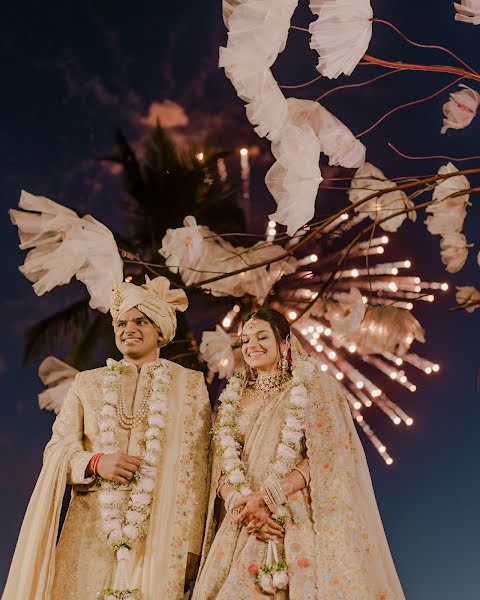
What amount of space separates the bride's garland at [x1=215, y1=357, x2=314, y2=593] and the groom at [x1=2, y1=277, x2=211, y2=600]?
0.20 m

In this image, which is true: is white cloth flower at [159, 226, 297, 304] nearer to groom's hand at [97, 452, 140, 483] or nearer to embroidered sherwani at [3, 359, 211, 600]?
embroidered sherwani at [3, 359, 211, 600]

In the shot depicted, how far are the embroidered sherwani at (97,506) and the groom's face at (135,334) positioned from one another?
81 millimetres

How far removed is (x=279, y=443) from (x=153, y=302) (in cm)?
100

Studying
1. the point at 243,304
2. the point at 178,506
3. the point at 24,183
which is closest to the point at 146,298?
the point at 178,506

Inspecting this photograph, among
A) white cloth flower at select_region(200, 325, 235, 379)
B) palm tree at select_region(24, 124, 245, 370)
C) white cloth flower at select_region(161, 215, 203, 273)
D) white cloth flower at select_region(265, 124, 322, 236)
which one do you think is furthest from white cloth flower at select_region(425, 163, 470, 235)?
palm tree at select_region(24, 124, 245, 370)

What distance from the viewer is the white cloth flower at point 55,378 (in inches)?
239

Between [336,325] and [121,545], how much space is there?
6.44 feet

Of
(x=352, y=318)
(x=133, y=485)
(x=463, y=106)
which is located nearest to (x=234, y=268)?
(x=352, y=318)

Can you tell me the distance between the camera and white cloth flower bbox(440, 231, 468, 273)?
473 centimetres

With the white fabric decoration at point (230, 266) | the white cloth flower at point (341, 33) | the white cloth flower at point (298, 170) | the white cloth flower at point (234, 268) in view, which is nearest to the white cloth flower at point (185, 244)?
the white fabric decoration at point (230, 266)

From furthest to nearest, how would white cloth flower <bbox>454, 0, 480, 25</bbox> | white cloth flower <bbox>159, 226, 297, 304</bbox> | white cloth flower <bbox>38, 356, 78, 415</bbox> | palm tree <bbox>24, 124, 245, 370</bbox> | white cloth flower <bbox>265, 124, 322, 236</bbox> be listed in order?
palm tree <bbox>24, 124, 245, 370</bbox> → white cloth flower <bbox>38, 356, 78, 415</bbox> → white cloth flower <bbox>159, 226, 297, 304</bbox> → white cloth flower <bbox>265, 124, 322, 236</bbox> → white cloth flower <bbox>454, 0, 480, 25</bbox>

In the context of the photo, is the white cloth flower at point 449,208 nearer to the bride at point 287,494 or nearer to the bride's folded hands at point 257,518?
the bride at point 287,494

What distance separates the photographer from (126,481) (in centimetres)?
368

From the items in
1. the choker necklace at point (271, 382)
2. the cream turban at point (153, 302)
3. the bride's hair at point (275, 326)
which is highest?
the cream turban at point (153, 302)
